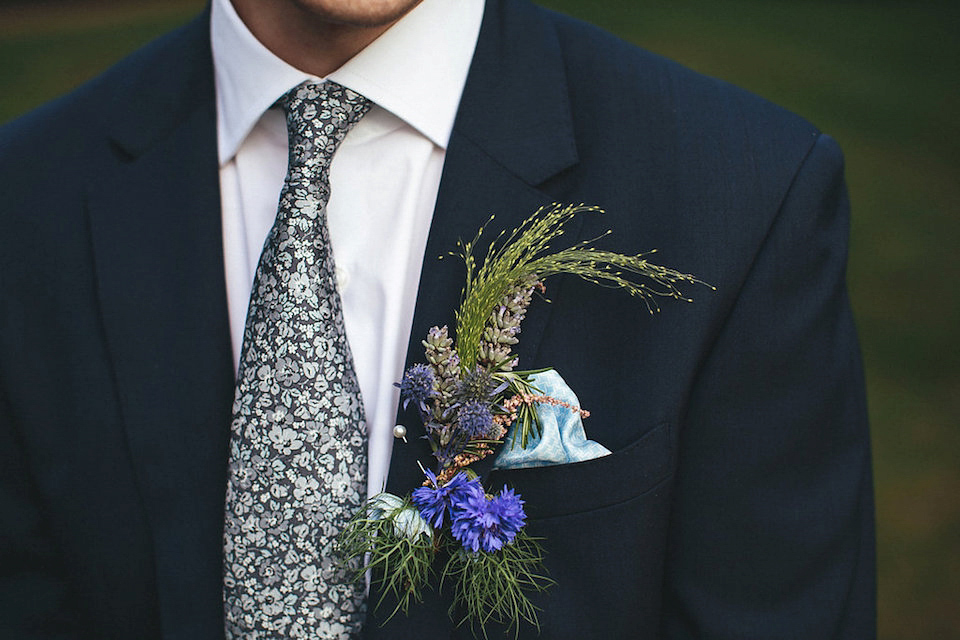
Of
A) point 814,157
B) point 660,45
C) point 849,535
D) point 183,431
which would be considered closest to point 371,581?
point 183,431

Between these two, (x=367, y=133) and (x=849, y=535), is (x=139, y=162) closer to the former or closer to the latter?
(x=367, y=133)

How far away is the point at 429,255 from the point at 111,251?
23.4 inches

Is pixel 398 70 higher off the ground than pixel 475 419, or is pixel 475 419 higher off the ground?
pixel 398 70

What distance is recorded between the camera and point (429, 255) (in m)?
1.58

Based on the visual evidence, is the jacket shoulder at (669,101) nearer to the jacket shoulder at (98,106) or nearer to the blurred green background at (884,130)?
the jacket shoulder at (98,106)

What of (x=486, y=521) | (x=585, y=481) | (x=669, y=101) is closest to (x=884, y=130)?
(x=669, y=101)

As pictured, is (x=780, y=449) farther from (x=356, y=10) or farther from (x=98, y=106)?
(x=98, y=106)

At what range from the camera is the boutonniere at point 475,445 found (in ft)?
4.65

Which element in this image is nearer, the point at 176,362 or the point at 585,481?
the point at 585,481

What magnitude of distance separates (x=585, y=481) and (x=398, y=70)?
76 cm

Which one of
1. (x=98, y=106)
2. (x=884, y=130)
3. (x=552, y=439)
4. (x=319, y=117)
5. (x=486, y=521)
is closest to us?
(x=486, y=521)

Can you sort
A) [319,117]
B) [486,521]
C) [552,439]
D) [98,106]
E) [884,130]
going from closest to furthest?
[486,521] → [552,439] → [319,117] → [98,106] → [884,130]

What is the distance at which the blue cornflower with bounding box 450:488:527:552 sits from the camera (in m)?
1.37

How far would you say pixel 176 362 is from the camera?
169 centimetres
